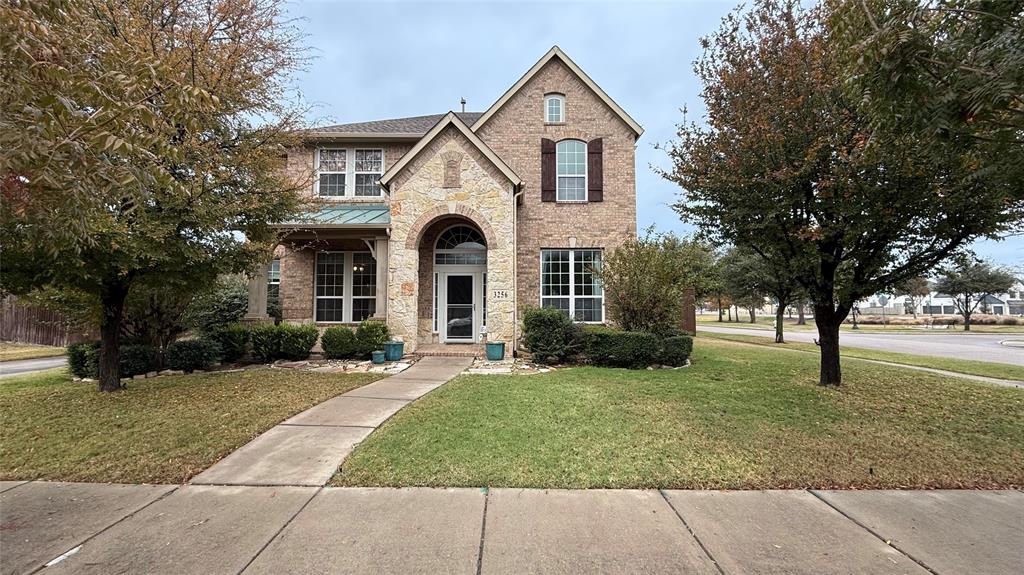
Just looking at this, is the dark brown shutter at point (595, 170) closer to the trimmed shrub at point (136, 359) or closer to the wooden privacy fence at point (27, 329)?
the trimmed shrub at point (136, 359)

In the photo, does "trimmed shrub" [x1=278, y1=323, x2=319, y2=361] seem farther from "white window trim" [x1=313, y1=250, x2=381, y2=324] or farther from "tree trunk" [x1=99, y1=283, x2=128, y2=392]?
"tree trunk" [x1=99, y1=283, x2=128, y2=392]

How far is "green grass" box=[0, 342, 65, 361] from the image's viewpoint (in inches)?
524

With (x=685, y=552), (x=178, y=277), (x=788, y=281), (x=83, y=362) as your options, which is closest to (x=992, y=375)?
(x=788, y=281)

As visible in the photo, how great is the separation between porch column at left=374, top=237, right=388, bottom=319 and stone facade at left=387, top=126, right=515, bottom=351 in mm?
447

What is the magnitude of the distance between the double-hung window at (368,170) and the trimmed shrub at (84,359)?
802 centimetres

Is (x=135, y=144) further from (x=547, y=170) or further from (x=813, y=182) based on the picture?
(x=547, y=170)

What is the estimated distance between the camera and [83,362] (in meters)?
9.17

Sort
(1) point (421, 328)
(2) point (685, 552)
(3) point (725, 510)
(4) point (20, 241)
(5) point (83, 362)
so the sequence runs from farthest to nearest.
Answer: (1) point (421, 328)
(5) point (83, 362)
(4) point (20, 241)
(3) point (725, 510)
(2) point (685, 552)

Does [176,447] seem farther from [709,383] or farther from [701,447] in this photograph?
[709,383]

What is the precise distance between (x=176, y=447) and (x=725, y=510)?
5.90 metres

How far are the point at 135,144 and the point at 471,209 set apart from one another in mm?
8824

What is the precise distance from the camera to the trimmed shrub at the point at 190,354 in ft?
31.1

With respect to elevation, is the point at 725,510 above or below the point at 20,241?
below

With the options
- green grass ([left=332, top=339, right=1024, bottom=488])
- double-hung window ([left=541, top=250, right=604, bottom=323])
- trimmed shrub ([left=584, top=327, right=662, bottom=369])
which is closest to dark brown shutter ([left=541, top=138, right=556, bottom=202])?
double-hung window ([left=541, top=250, right=604, bottom=323])
